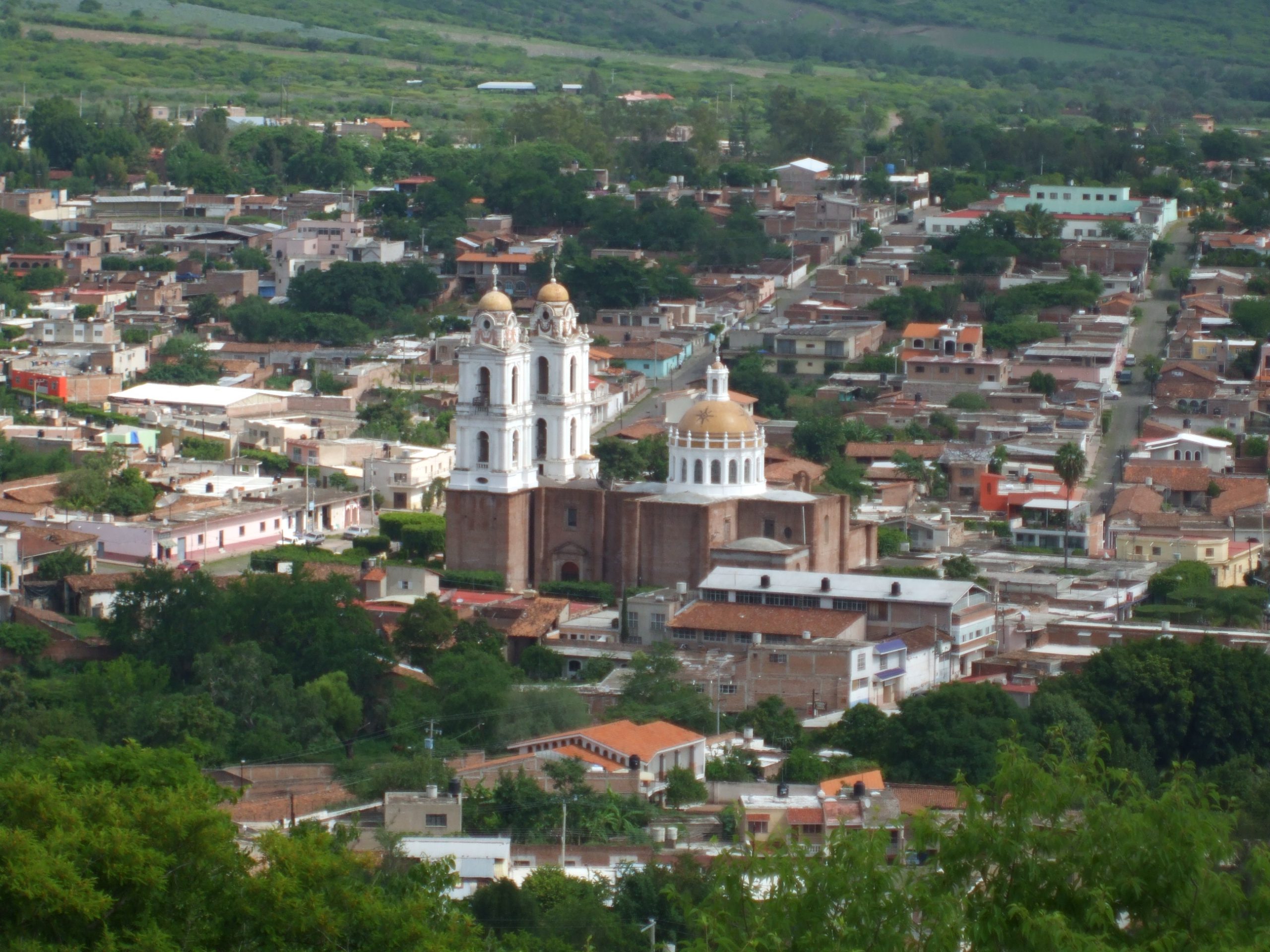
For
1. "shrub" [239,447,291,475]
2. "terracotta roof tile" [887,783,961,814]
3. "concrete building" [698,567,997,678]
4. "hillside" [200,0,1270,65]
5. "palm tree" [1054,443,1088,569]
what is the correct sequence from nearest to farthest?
"terracotta roof tile" [887,783,961,814] → "concrete building" [698,567,997,678] → "palm tree" [1054,443,1088,569] → "shrub" [239,447,291,475] → "hillside" [200,0,1270,65]

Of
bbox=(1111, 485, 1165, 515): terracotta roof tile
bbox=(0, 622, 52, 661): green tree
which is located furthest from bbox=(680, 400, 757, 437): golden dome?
bbox=(0, 622, 52, 661): green tree

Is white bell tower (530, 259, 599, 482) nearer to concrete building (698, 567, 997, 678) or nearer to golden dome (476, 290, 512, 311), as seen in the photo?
golden dome (476, 290, 512, 311)

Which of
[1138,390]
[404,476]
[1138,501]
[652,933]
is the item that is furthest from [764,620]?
[1138,390]

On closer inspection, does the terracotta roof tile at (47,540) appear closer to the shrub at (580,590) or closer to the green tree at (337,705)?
the shrub at (580,590)

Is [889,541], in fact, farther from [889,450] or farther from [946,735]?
[946,735]

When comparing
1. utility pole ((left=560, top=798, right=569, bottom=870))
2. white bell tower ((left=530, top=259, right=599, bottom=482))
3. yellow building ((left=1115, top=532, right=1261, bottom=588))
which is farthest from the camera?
yellow building ((left=1115, top=532, right=1261, bottom=588))

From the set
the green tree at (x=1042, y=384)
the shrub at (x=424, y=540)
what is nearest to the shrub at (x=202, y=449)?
the shrub at (x=424, y=540)
